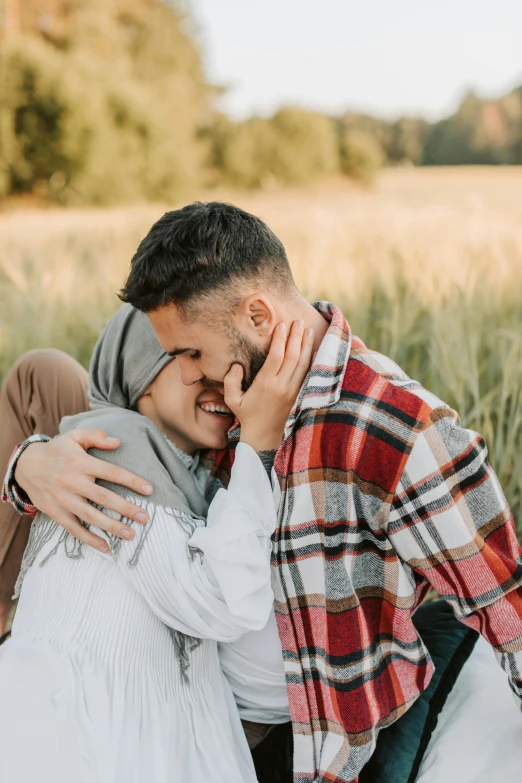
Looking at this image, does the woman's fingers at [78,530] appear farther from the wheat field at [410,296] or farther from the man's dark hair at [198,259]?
the wheat field at [410,296]

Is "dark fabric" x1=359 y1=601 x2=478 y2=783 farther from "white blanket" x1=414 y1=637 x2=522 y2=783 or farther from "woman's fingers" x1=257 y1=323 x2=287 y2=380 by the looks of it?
"woman's fingers" x1=257 y1=323 x2=287 y2=380

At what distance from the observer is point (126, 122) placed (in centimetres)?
2250

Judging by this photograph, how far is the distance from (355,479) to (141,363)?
688 mm

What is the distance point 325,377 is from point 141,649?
2.32 feet

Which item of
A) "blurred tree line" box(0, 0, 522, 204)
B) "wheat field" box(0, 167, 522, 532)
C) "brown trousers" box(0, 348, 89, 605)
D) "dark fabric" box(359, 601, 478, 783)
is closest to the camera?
"dark fabric" box(359, 601, 478, 783)

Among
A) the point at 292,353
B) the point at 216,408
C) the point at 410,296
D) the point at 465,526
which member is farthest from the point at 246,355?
the point at 410,296

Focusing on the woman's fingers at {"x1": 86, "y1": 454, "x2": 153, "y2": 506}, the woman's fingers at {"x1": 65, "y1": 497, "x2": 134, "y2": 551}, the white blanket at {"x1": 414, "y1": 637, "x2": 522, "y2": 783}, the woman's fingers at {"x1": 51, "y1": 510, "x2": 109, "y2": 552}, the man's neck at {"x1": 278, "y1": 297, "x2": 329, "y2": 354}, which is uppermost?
the man's neck at {"x1": 278, "y1": 297, "x2": 329, "y2": 354}

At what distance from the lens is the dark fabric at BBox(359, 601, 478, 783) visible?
162 centimetres

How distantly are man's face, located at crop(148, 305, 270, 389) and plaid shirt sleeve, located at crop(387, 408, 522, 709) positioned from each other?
415 millimetres

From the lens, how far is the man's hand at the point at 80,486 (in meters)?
1.55

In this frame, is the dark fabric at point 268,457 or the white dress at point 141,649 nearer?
the white dress at point 141,649

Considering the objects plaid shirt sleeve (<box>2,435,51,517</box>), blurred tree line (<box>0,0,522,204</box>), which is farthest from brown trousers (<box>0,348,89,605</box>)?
blurred tree line (<box>0,0,522,204</box>)

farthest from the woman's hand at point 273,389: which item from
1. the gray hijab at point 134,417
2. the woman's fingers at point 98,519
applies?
the woman's fingers at point 98,519

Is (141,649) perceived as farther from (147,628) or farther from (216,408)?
(216,408)
